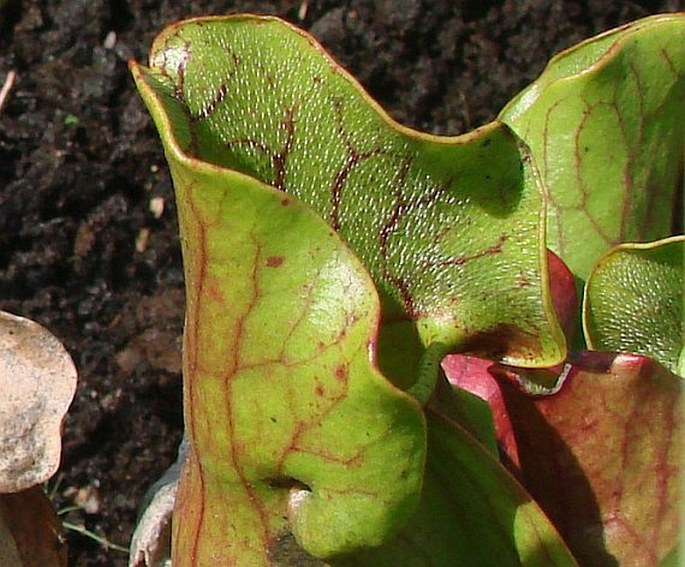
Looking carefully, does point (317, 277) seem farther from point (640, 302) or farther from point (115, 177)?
point (115, 177)

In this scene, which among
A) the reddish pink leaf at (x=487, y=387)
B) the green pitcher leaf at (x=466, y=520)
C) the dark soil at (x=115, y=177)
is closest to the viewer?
the green pitcher leaf at (x=466, y=520)

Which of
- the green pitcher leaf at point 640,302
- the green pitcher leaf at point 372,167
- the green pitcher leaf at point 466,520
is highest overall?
the green pitcher leaf at point 372,167

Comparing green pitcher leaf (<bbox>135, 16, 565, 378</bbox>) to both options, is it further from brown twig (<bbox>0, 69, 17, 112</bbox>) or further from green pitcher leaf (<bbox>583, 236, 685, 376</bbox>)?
brown twig (<bbox>0, 69, 17, 112</bbox>)

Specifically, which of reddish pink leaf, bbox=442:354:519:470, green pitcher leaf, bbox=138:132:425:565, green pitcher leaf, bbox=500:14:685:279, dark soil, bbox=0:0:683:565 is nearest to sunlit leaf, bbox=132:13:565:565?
green pitcher leaf, bbox=138:132:425:565

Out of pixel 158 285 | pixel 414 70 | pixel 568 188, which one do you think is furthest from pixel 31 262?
pixel 568 188

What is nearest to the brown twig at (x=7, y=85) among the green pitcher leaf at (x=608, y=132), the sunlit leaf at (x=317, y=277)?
the green pitcher leaf at (x=608, y=132)

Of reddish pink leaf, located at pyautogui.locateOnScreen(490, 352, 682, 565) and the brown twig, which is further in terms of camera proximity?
the brown twig

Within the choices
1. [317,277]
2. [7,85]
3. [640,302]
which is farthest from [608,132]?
[7,85]

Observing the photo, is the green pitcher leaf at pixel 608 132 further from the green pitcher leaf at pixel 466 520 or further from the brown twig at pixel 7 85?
the brown twig at pixel 7 85
